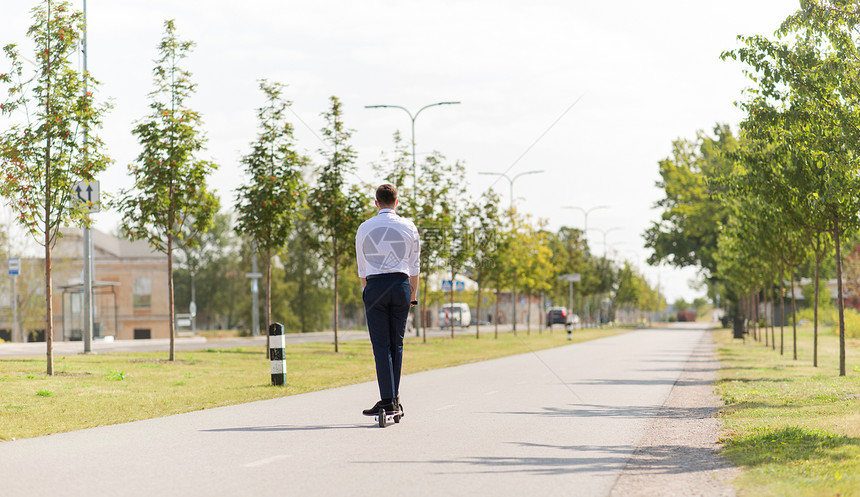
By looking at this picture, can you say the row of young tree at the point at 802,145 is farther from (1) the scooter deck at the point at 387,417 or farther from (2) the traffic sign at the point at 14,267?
(2) the traffic sign at the point at 14,267

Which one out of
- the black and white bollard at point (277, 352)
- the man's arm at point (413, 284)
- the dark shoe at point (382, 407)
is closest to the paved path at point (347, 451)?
the dark shoe at point (382, 407)

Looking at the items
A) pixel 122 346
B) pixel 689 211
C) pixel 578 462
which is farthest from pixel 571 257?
pixel 578 462

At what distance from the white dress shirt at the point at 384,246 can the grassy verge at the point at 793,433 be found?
3227mm

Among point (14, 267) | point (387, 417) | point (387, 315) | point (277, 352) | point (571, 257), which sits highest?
point (571, 257)

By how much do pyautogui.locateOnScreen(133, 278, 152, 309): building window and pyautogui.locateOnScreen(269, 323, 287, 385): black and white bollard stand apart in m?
57.0

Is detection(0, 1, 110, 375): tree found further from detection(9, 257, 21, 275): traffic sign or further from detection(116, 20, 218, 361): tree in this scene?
detection(9, 257, 21, 275): traffic sign

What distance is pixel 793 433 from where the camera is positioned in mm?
8750

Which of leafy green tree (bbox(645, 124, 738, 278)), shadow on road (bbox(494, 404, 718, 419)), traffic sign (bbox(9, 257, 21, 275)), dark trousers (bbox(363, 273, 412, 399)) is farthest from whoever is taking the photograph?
leafy green tree (bbox(645, 124, 738, 278))

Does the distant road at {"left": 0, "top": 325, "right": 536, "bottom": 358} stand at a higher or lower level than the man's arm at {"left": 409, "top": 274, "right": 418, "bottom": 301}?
lower

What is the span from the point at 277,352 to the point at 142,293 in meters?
57.8

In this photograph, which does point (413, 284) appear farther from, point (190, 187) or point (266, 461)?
point (190, 187)

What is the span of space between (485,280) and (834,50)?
32.0 m

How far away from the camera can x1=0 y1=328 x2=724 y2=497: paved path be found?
6188 mm

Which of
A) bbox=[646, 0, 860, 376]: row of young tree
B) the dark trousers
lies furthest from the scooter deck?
bbox=[646, 0, 860, 376]: row of young tree
